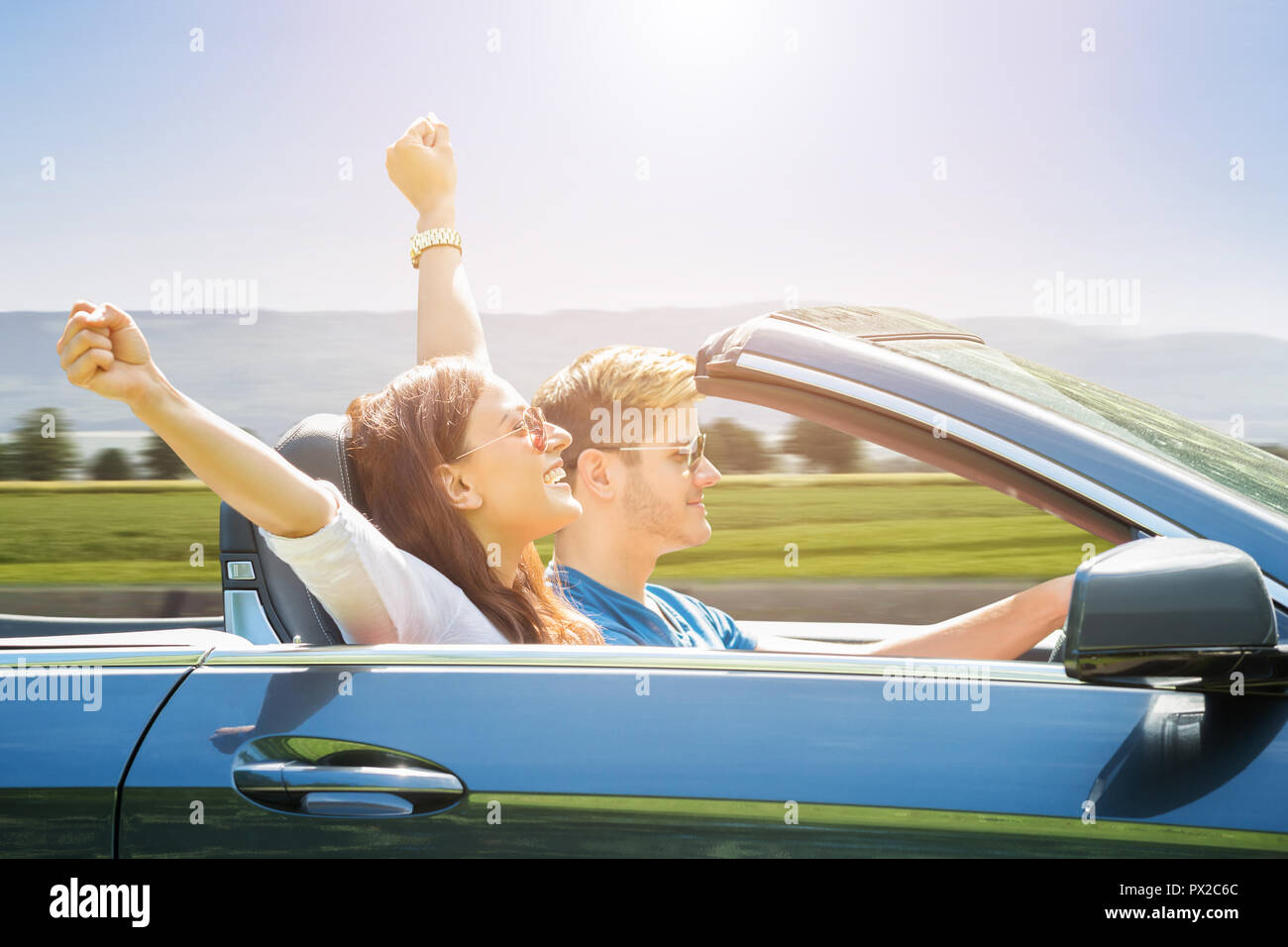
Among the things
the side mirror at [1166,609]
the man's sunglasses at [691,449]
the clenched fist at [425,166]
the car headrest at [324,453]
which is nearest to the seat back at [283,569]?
the car headrest at [324,453]

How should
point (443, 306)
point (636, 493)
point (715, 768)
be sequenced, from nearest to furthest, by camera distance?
point (715, 768) < point (636, 493) < point (443, 306)

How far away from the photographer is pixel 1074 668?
1.13 meters

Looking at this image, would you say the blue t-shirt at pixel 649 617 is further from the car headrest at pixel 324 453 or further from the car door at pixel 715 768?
the car door at pixel 715 768

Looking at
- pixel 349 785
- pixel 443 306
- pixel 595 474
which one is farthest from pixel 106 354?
pixel 443 306

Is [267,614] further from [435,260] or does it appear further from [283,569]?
[435,260]

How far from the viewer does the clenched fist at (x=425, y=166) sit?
2.38 m

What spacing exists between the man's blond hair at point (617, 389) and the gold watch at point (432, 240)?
1.43ft

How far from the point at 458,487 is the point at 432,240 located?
772 mm

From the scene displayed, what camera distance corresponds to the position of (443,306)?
7.80ft

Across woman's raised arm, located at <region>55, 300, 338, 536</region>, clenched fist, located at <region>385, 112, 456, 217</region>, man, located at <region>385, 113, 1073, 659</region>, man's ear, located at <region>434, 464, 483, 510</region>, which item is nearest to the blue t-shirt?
man, located at <region>385, 113, 1073, 659</region>

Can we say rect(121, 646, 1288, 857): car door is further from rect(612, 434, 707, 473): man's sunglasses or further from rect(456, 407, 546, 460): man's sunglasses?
rect(612, 434, 707, 473): man's sunglasses

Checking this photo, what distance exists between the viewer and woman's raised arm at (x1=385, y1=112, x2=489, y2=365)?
2369 millimetres
